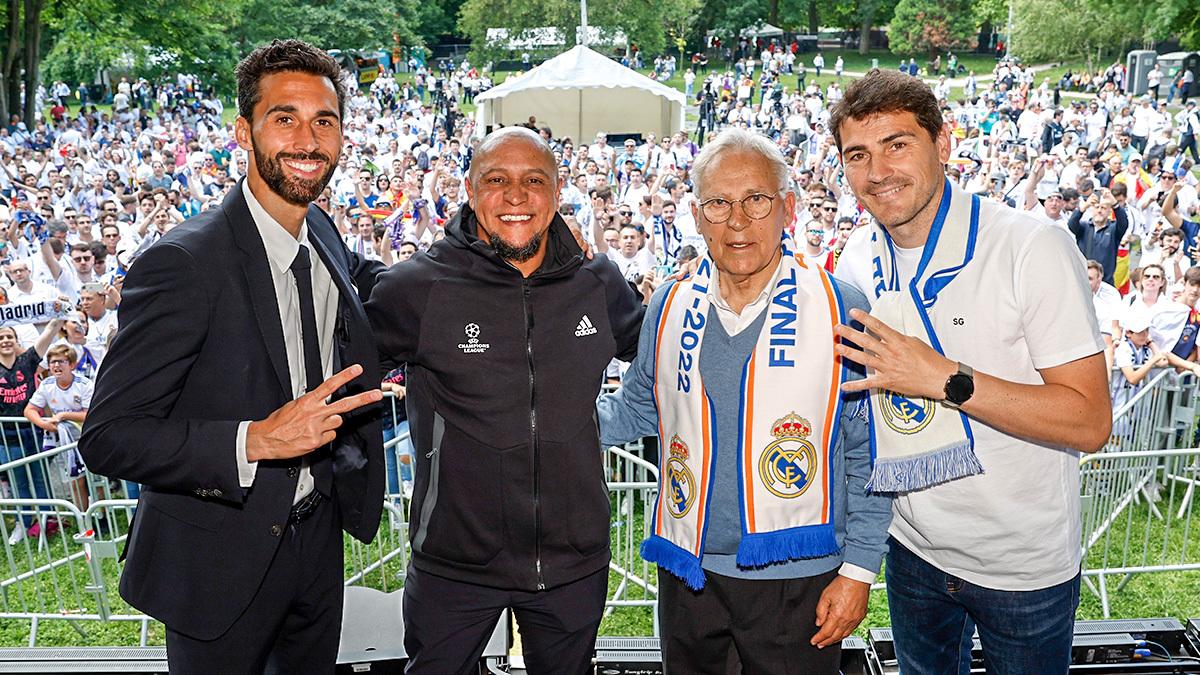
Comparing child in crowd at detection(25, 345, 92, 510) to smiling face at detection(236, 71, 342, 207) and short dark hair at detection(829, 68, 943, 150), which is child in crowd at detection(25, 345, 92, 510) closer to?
smiling face at detection(236, 71, 342, 207)

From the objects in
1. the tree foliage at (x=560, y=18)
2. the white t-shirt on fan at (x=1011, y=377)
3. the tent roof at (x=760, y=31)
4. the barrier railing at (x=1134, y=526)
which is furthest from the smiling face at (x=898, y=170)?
the tent roof at (x=760, y=31)

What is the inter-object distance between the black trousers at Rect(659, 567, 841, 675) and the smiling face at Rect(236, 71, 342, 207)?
4.70 ft

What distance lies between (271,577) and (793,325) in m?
1.49

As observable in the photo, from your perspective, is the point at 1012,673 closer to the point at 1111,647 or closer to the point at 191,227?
the point at 1111,647

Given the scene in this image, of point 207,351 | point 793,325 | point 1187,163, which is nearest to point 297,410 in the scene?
point 207,351

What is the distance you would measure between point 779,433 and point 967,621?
89 cm

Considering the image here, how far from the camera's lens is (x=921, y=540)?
2771 millimetres

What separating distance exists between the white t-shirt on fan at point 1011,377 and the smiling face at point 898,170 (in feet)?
0.34

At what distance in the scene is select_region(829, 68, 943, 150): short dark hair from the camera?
263 centimetres

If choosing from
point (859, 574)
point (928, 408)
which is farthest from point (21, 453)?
point (928, 408)

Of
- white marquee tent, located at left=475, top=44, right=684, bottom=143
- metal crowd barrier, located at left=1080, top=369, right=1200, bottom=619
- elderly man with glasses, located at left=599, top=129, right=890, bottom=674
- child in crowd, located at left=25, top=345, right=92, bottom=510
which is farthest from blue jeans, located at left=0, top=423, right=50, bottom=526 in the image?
→ white marquee tent, located at left=475, top=44, right=684, bottom=143

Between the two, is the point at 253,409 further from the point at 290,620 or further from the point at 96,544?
the point at 96,544

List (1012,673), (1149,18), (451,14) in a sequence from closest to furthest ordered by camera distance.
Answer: (1012,673)
(1149,18)
(451,14)

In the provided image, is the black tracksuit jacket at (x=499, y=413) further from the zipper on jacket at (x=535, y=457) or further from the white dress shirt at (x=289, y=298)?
the white dress shirt at (x=289, y=298)
